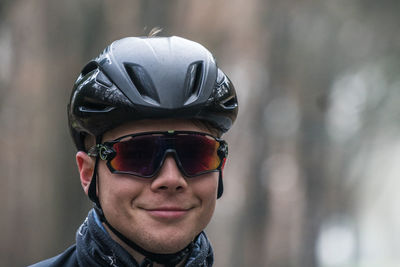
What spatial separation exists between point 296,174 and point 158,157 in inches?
593

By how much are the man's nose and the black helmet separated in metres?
0.19

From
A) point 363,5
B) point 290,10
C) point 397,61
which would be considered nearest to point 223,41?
point 290,10

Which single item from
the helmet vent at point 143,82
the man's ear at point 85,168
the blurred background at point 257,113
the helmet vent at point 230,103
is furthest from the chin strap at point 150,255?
the blurred background at point 257,113

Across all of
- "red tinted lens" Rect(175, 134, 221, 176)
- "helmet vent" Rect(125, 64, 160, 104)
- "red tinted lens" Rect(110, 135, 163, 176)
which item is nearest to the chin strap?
"red tinted lens" Rect(110, 135, 163, 176)

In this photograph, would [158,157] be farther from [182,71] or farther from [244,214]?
[244,214]

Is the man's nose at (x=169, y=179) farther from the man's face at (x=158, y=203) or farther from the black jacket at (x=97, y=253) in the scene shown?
the black jacket at (x=97, y=253)

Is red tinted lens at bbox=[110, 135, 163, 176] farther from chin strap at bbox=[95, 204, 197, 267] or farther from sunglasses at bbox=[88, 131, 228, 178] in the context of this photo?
chin strap at bbox=[95, 204, 197, 267]

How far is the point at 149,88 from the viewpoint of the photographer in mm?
2684

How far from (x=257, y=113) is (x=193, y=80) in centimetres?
1402

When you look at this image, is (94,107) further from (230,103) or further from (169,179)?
(230,103)

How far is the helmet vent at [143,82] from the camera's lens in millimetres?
2648

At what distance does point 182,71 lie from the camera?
2732 mm

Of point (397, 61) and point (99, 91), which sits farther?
point (397, 61)

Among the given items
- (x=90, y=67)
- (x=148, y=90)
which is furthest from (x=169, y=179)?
(x=90, y=67)
